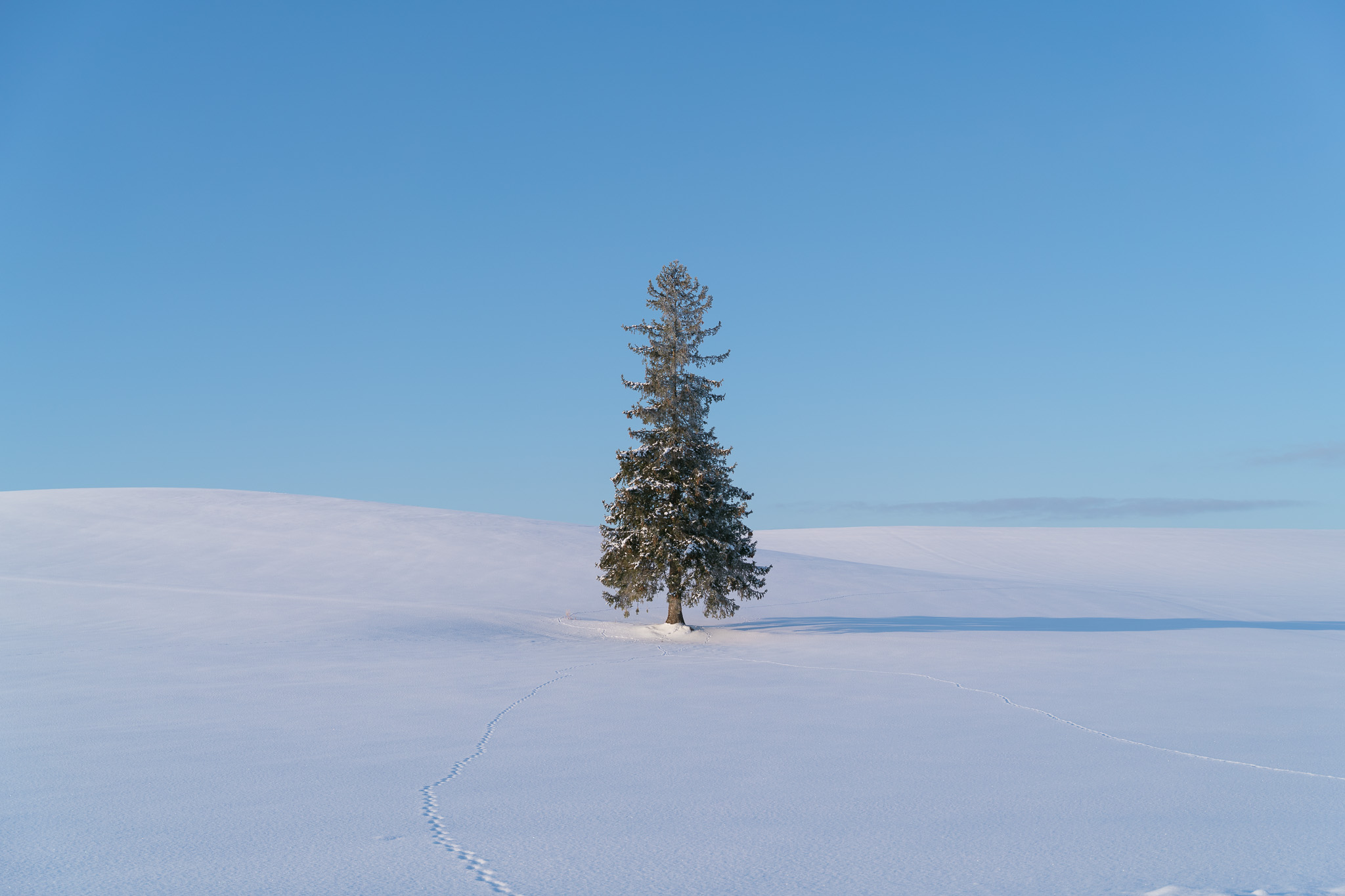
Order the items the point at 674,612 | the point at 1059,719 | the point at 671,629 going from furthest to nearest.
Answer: the point at 674,612, the point at 671,629, the point at 1059,719

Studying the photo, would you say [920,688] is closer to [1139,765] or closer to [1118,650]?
[1139,765]

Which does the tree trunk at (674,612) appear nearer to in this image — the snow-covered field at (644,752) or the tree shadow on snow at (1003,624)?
the snow-covered field at (644,752)

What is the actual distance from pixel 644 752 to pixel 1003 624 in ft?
76.4

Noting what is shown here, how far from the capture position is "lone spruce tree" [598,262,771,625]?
84.3 feet

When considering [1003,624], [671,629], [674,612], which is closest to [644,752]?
[671,629]

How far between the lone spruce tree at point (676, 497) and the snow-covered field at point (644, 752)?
1.73 metres

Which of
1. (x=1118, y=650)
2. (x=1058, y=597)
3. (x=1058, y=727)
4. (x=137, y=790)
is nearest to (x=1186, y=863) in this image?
(x=1058, y=727)

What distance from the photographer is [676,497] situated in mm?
26609

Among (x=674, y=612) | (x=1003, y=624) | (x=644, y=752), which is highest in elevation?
(x=674, y=612)

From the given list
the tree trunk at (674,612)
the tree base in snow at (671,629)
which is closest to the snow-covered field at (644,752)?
the tree base in snow at (671,629)

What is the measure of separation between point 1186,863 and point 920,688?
930cm

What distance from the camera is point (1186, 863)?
5887mm

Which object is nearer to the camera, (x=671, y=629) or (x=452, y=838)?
(x=452, y=838)

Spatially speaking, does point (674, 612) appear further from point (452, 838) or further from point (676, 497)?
point (452, 838)
